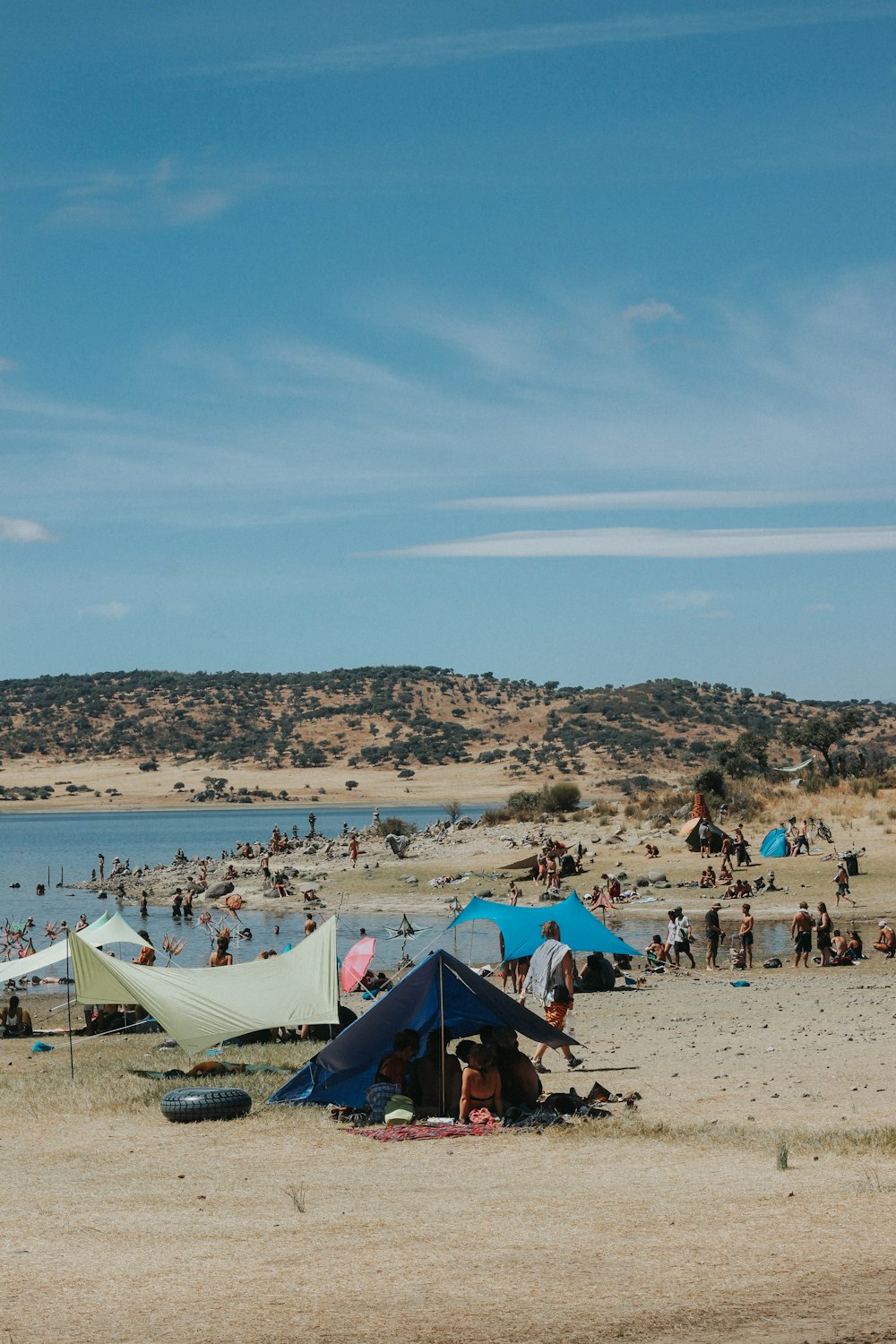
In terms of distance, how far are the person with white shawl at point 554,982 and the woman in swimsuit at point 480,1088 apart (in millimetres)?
3119

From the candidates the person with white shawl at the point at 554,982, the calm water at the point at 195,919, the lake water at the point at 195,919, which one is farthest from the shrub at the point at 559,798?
the person with white shawl at the point at 554,982

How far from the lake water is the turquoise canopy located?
539 cm

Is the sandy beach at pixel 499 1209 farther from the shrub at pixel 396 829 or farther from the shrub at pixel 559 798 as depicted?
the shrub at pixel 396 829

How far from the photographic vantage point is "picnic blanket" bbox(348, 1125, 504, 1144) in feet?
44.7

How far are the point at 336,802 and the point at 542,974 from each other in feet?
297

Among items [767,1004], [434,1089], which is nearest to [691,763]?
[767,1004]

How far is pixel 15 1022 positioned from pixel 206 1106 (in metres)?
11.5

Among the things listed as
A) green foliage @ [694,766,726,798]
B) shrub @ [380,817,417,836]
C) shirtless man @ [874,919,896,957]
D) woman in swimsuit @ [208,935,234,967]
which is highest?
green foliage @ [694,766,726,798]

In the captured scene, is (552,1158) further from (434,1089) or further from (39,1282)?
(39,1282)

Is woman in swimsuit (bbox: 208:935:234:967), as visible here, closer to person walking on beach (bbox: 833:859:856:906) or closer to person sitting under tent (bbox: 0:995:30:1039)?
person sitting under tent (bbox: 0:995:30:1039)

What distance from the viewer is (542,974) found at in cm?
1769

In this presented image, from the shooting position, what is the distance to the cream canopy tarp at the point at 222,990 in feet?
58.7

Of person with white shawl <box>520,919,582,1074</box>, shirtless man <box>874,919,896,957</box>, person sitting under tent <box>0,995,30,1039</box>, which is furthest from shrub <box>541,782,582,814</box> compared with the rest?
person with white shawl <box>520,919,582,1074</box>

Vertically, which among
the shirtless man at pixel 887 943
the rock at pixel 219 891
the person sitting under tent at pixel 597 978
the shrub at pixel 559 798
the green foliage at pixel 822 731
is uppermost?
the green foliage at pixel 822 731
